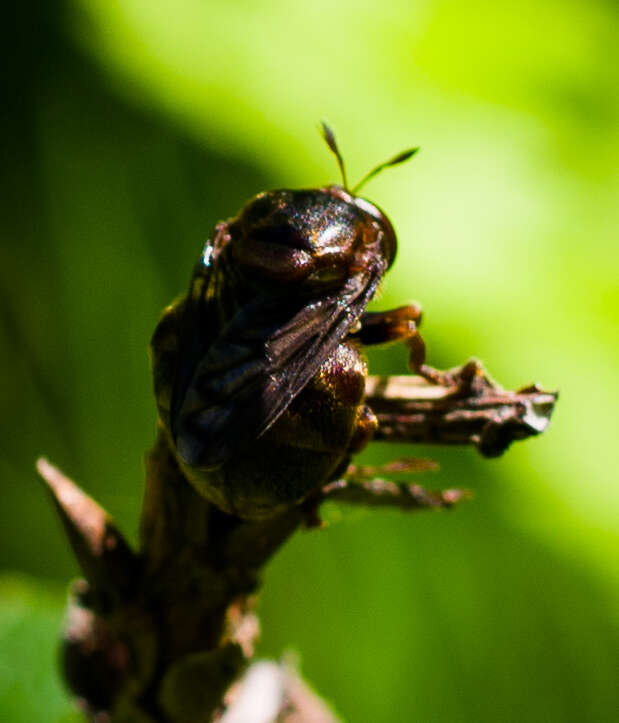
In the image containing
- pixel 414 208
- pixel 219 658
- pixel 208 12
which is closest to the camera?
pixel 219 658

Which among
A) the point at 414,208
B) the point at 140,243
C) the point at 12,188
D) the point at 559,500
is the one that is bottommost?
the point at 12,188

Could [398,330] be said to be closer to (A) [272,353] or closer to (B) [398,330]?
(B) [398,330]

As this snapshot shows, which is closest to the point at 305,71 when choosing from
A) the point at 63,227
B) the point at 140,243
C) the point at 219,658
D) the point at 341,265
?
the point at 140,243

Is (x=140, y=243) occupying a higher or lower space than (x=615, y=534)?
lower

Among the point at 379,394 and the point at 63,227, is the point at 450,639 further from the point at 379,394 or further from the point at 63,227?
the point at 63,227

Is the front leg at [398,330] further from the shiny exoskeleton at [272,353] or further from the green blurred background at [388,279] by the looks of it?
the green blurred background at [388,279]

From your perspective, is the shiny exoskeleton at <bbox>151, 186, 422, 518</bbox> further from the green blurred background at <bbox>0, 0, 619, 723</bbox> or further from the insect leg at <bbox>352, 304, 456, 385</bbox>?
the green blurred background at <bbox>0, 0, 619, 723</bbox>

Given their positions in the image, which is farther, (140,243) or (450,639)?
(140,243)

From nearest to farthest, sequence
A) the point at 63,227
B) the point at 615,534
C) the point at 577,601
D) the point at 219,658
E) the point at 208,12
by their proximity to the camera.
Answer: the point at 219,658 → the point at 615,534 → the point at 577,601 → the point at 208,12 → the point at 63,227
